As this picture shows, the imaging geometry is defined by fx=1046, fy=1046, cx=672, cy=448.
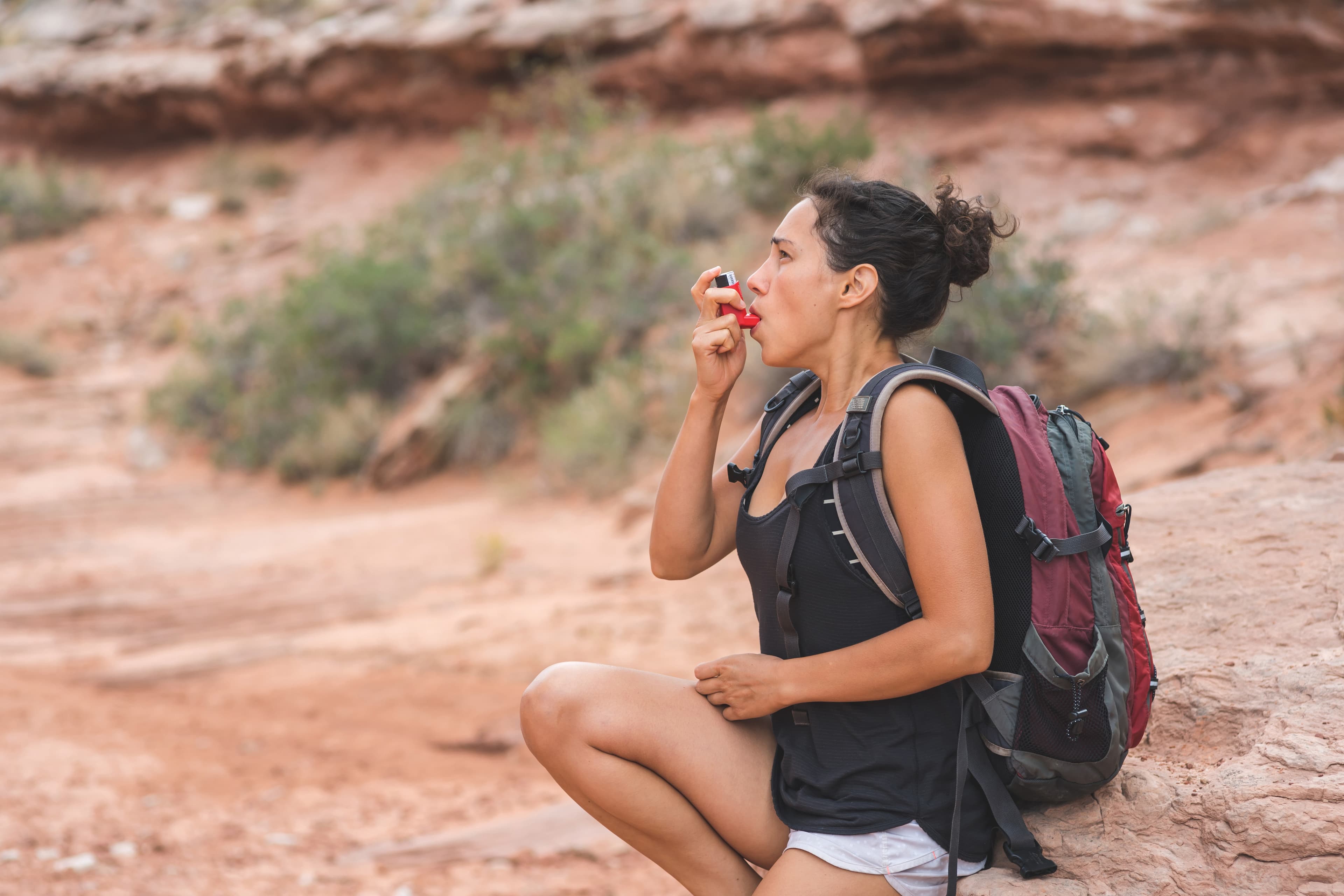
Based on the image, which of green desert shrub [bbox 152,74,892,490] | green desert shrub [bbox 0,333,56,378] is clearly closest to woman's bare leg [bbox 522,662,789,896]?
green desert shrub [bbox 152,74,892,490]

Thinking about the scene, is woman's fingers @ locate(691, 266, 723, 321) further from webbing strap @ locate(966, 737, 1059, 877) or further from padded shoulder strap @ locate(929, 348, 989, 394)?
webbing strap @ locate(966, 737, 1059, 877)

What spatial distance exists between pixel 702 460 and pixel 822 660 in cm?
52

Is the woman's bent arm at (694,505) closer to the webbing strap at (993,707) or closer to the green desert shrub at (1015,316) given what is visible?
the webbing strap at (993,707)

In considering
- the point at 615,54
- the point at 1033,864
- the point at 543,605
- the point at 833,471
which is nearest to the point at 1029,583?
the point at 833,471

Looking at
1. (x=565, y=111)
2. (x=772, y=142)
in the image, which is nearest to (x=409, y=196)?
(x=565, y=111)

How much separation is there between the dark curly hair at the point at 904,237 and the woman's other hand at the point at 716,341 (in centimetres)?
25

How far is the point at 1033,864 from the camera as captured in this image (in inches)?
67.9

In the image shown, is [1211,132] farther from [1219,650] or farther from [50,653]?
[50,653]

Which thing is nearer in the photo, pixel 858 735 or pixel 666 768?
pixel 858 735

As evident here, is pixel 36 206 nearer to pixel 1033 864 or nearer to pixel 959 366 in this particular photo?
pixel 959 366

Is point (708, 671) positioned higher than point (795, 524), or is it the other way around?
point (795, 524)

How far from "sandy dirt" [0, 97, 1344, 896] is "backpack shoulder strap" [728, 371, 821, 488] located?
1.10m

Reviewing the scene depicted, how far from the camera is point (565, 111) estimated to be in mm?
14539

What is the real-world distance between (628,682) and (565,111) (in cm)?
1365
